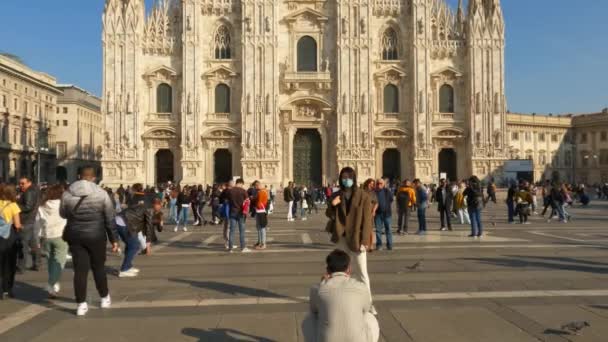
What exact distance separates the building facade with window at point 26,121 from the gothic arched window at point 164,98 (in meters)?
18.2

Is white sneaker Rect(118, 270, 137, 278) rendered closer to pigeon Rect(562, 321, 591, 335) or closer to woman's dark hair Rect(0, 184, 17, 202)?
woman's dark hair Rect(0, 184, 17, 202)

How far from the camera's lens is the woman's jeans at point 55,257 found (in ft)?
27.0

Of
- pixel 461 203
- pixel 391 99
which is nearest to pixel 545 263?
pixel 461 203

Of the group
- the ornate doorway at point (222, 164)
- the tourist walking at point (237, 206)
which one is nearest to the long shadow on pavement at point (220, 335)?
the tourist walking at point (237, 206)

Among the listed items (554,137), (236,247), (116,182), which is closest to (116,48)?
(116,182)

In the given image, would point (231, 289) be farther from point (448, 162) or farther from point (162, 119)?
point (448, 162)

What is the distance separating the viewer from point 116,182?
41156 mm

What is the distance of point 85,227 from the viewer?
283 inches

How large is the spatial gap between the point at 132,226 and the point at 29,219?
2026 mm

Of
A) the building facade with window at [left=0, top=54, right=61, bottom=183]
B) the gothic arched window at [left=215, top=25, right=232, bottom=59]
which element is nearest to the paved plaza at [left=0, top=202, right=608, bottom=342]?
the gothic arched window at [left=215, top=25, right=232, bottom=59]

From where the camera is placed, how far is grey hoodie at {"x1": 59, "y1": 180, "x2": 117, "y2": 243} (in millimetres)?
7184

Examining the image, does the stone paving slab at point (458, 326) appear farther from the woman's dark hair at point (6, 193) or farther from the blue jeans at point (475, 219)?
the blue jeans at point (475, 219)

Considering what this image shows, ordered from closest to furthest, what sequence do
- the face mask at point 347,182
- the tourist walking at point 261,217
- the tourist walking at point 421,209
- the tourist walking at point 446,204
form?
the face mask at point 347,182, the tourist walking at point 261,217, the tourist walking at point 421,209, the tourist walking at point 446,204

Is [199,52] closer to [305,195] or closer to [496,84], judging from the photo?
[305,195]
